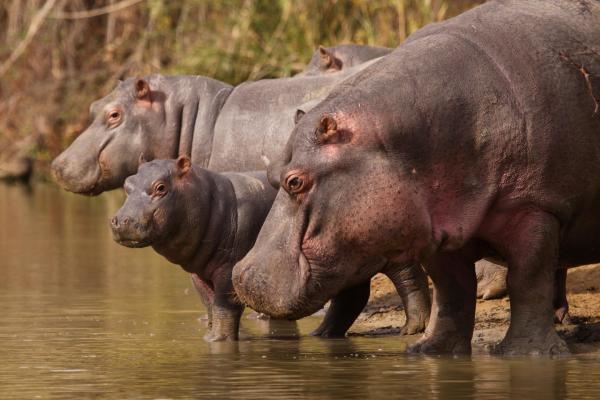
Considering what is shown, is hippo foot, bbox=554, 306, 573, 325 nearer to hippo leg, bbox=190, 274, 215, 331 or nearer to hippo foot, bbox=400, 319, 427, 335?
hippo foot, bbox=400, 319, 427, 335

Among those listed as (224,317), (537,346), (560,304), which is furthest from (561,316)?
(224,317)

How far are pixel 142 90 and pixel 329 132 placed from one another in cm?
357

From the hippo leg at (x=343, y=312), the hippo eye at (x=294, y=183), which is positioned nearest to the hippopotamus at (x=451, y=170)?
the hippo eye at (x=294, y=183)

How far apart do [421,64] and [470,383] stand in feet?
4.93

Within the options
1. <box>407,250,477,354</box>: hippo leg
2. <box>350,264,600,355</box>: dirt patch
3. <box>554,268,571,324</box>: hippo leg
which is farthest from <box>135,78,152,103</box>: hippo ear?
<box>407,250,477,354</box>: hippo leg

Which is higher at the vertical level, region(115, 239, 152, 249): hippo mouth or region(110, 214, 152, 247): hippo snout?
region(110, 214, 152, 247): hippo snout

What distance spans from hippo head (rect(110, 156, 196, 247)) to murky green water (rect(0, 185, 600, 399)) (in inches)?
20.8

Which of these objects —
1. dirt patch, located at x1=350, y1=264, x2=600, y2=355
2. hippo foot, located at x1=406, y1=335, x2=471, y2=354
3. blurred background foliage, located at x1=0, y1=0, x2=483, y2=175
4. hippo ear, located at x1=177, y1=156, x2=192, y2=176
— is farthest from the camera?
blurred background foliage, located at x1=0, y1=0, x2=483, y2=175

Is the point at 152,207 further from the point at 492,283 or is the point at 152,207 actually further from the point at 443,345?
the point at 492,283

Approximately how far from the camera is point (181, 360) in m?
6.84

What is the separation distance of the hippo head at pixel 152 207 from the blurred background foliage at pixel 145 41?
8821mm

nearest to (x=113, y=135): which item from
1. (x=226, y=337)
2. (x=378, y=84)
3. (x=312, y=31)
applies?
(x=226, y=337)

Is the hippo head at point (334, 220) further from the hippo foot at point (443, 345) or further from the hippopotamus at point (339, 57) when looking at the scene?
the hippopotamus at point (339, 57)

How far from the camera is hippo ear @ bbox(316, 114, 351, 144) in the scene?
20.8 ft
